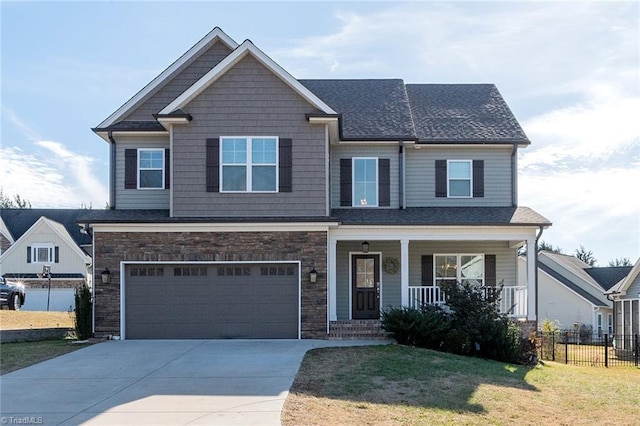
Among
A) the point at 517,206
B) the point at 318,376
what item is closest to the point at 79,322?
the point at 318,376

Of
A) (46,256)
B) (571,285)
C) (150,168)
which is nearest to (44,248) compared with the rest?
(46,256)

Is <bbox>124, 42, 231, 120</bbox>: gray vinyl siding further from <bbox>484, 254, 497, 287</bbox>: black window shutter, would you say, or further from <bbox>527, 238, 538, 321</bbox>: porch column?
<bbox>527, 238, 538, 321</bbox>: porch column

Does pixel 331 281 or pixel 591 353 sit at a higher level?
pixel 331 281

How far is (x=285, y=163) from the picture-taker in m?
18.9

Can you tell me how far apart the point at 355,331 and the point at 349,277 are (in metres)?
3.05

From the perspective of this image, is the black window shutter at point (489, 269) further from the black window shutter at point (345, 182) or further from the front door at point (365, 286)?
the black window shutter at point (345, 182)

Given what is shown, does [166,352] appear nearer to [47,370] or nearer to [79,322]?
[47,370]

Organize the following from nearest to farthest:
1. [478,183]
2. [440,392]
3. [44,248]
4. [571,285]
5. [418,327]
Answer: [440,392] → [418,327] → [478,183] → [571,285] → [44,248]

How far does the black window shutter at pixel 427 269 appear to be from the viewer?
21547mm

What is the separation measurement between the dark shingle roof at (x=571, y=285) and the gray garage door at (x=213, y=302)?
81.7 feet

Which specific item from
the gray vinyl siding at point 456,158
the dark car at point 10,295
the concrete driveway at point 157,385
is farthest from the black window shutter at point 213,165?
the dark car at point 10,295

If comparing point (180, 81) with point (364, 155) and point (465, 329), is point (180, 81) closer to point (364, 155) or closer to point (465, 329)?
point (364, 155)

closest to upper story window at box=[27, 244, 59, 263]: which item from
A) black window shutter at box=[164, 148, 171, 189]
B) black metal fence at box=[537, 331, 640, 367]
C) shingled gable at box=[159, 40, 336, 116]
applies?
black window shutter at box=[164, 148, 171, 189]

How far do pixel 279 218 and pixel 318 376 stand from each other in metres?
6.35
